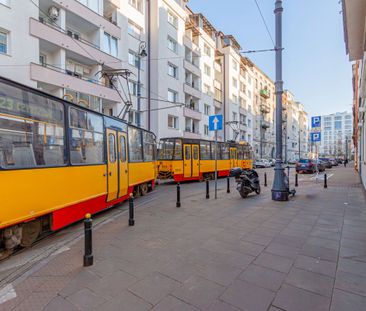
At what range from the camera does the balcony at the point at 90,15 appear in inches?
595

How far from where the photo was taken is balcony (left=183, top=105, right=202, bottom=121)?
2657cm

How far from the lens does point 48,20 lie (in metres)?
14.8

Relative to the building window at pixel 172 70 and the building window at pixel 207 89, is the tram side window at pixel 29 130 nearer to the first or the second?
the building window at pixel 172 70

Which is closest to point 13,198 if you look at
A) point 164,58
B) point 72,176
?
point 72,176

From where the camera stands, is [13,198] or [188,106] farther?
[188,106]

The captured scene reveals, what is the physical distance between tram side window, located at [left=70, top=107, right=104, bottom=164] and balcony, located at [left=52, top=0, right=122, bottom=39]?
1261 centimetres

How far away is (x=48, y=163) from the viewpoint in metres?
4.71

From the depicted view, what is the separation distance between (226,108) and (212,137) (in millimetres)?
8567

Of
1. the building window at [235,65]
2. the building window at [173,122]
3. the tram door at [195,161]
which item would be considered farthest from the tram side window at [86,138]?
the building window at [235,65]

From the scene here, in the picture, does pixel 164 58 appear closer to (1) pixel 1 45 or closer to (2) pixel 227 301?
(1) pixel 1 45

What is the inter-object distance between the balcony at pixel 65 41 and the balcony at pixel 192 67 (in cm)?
1092

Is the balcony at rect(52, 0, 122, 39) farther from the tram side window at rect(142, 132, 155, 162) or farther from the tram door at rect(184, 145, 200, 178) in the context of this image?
the tram door at rect(184, 145, 200, 178)

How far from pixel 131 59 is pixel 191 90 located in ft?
28.9

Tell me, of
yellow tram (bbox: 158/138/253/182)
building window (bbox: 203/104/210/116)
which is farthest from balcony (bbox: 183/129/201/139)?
yellow tram (bbox: 158/138/253/182)
